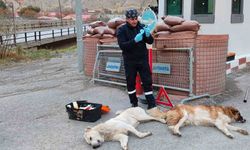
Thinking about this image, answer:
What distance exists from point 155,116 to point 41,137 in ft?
5.82

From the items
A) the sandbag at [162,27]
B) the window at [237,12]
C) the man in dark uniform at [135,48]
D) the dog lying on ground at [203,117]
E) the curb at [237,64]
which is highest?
the window at [237,12]

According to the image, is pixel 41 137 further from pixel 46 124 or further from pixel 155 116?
pixel 155 116

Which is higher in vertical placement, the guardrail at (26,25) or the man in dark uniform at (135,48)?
the guardrail at (26,25)

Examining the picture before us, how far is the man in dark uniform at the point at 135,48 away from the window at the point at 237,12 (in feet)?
13.5

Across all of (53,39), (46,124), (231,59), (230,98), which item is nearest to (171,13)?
(231,59)

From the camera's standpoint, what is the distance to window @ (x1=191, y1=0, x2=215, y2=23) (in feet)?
27.7

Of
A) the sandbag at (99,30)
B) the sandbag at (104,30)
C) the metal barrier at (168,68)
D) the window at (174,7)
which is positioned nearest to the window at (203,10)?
the window at (174,7)

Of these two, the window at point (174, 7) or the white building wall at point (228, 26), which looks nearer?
the white building wall at point (228, 26)

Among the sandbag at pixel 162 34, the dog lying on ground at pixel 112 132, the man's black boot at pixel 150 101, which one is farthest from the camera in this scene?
the sandbag at pixel 162 34

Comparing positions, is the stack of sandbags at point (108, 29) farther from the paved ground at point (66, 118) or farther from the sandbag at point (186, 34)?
the sandbag at point (186, 34)

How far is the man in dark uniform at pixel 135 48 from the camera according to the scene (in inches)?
214

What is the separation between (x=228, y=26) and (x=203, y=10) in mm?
795

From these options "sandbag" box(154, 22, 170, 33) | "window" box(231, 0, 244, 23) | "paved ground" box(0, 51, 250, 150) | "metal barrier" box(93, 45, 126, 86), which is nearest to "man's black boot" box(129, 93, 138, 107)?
"paved ground" box(0, 51, 250, 150)

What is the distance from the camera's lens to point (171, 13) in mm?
9062
